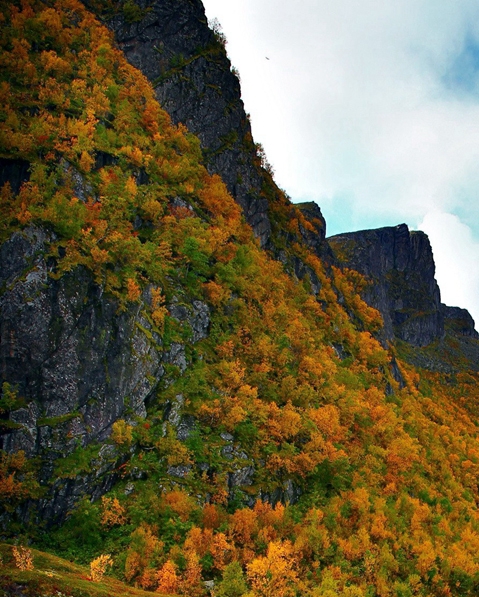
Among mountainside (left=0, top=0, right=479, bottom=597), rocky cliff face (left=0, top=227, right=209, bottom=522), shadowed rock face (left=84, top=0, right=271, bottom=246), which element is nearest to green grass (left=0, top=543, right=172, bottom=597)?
mountainside (left=0, top=0, right=479, bottom=597)

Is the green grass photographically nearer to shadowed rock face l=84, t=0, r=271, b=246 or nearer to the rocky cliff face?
the rocky cliff face

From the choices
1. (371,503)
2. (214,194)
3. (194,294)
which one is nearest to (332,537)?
(371,503)

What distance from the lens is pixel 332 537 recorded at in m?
38.0

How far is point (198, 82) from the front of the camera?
7644 cm

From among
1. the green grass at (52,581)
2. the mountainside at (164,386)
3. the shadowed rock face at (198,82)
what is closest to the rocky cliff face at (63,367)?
the mountainside at (164,386)

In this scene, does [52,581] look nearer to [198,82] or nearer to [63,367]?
[63,367]

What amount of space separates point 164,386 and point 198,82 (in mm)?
57813

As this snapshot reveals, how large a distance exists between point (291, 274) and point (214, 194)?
73.4 feet

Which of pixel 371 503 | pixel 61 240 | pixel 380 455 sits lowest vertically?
pixel 371 503

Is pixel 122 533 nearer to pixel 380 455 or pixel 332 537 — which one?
pixel 332 537

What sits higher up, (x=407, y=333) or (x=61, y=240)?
(x=407, y=333)

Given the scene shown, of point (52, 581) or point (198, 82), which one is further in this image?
point (198, 82)

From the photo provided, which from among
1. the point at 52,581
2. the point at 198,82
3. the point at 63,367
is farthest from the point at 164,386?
the point at 198,82

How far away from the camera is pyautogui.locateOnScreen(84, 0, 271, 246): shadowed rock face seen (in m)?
73.6
